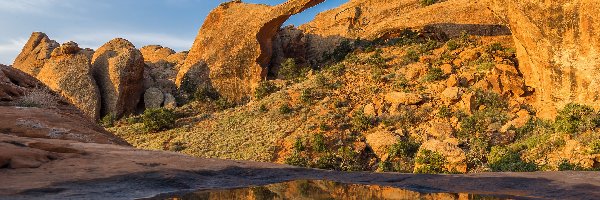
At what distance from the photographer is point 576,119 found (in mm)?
22422

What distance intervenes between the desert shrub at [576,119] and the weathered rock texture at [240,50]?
70.8 ft

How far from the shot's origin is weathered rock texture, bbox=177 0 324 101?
40188 millimetres

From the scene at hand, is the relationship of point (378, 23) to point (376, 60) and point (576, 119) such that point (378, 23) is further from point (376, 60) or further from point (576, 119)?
point (576, 119)

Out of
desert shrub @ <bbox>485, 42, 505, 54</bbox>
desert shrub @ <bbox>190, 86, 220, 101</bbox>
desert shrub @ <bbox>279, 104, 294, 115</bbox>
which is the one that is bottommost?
desert shrub @ <bbox>279, 104, 294, 115</bbox>

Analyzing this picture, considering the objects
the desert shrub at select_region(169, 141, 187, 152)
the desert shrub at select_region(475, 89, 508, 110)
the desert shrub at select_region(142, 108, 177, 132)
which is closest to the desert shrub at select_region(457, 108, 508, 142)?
the desert shrub at select_region(475, 89, 508, 110)

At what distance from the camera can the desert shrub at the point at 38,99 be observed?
46.0 feet

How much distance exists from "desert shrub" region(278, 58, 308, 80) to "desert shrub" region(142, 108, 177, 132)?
376 inches

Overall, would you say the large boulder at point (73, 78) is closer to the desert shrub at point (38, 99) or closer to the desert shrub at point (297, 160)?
the desert shrub at point (297, 160)

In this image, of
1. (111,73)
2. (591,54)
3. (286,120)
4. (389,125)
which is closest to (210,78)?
(111,73)

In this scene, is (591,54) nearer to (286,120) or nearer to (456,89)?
(456,89)

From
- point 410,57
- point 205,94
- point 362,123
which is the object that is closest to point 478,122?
point 362,123

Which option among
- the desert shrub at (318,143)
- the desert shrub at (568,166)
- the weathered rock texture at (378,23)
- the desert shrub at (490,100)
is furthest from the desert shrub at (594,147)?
the weathered rock texture at (378,23)

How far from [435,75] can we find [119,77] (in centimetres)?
2398

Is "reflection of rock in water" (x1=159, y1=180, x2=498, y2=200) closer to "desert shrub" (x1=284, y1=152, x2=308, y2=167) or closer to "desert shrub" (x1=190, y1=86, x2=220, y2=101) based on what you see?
"desert shrub" (x1=284, y1=152, x2=308, y2=167)
